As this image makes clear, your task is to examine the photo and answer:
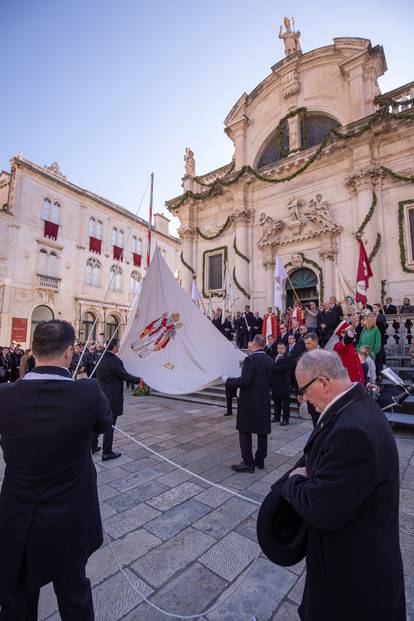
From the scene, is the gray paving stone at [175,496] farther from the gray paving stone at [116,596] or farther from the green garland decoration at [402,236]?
the green garland decoration at [402,236]

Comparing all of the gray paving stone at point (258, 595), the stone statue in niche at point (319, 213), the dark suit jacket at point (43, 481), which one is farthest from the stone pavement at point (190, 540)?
the stone statue in niche at point (319, 213)

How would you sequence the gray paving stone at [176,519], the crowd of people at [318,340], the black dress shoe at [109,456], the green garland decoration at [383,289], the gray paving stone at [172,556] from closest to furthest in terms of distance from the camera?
the gray paving stone at [172,556]
the gray paving stone at [176,519]
the black dress shoe at [109,456]
the crowd of people at [318,340]
the green garland decoration at [383,289]

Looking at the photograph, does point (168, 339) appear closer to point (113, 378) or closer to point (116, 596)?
point (113, 378)

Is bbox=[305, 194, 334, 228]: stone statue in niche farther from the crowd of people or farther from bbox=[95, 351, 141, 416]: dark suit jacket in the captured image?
bbox=[95, 351, 141, 416]: dark suit jacket

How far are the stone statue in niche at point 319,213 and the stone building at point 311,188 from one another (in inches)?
1.9

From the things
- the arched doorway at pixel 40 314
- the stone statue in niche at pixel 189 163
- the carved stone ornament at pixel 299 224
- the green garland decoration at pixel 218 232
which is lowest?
the arched doorway at pixel 40 314

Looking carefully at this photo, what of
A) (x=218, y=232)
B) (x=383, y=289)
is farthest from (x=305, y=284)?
(x=218, y=232)

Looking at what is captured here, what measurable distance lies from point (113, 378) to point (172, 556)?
320 cm

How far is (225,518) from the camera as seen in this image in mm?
3314

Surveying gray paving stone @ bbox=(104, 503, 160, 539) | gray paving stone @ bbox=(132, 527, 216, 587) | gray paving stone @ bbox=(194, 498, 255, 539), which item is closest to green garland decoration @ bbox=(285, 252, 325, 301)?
gray paving stone @ bbox=(194, 498, 255, 539)

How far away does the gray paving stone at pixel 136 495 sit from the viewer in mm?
3598

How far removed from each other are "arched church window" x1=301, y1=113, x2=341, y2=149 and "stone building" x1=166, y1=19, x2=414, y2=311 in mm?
55

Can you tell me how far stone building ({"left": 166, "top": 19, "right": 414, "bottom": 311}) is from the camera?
13.0 metres

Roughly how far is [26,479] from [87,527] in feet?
1.53
